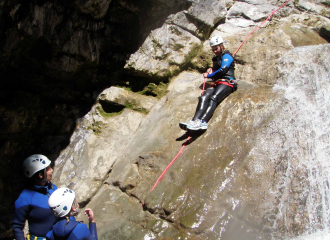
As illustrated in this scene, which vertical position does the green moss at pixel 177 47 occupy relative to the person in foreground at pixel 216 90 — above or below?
above

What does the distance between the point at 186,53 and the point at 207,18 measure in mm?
1389

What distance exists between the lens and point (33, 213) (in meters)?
3.37

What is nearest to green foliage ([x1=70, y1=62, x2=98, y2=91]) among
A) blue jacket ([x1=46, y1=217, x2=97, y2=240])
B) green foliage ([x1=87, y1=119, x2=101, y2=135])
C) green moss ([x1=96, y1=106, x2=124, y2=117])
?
green moss ([x1=96, y1=106, x2=124, y2=117])

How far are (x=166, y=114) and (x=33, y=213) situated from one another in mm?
3916

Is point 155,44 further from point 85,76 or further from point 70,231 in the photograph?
point 70,231

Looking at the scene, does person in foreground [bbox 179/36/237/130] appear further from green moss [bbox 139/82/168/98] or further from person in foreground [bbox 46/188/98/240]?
person in foreground [bbox 46/188/98/240]

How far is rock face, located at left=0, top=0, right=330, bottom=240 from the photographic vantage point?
4367 mm

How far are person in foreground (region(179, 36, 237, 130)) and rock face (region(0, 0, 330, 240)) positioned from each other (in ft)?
0.87

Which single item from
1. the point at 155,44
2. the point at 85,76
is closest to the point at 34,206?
the point at 85,76

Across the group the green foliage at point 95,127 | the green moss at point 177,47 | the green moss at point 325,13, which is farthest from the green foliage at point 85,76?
the green moss at point 325,13

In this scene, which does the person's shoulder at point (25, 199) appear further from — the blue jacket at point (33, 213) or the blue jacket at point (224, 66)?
the blue jacket at point (224, 66)

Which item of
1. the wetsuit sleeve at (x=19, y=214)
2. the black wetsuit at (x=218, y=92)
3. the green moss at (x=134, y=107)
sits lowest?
the wetsuit sleeve at (x=19, y=214)

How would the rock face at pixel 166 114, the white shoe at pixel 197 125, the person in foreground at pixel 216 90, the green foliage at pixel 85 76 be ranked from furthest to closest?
the green foliage at pixel 85 76
the person in foreground at pixel 216 90
the white shoe at pixel 197 125
the rock face at pixel 166 114

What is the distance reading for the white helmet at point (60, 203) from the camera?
9.76ft
